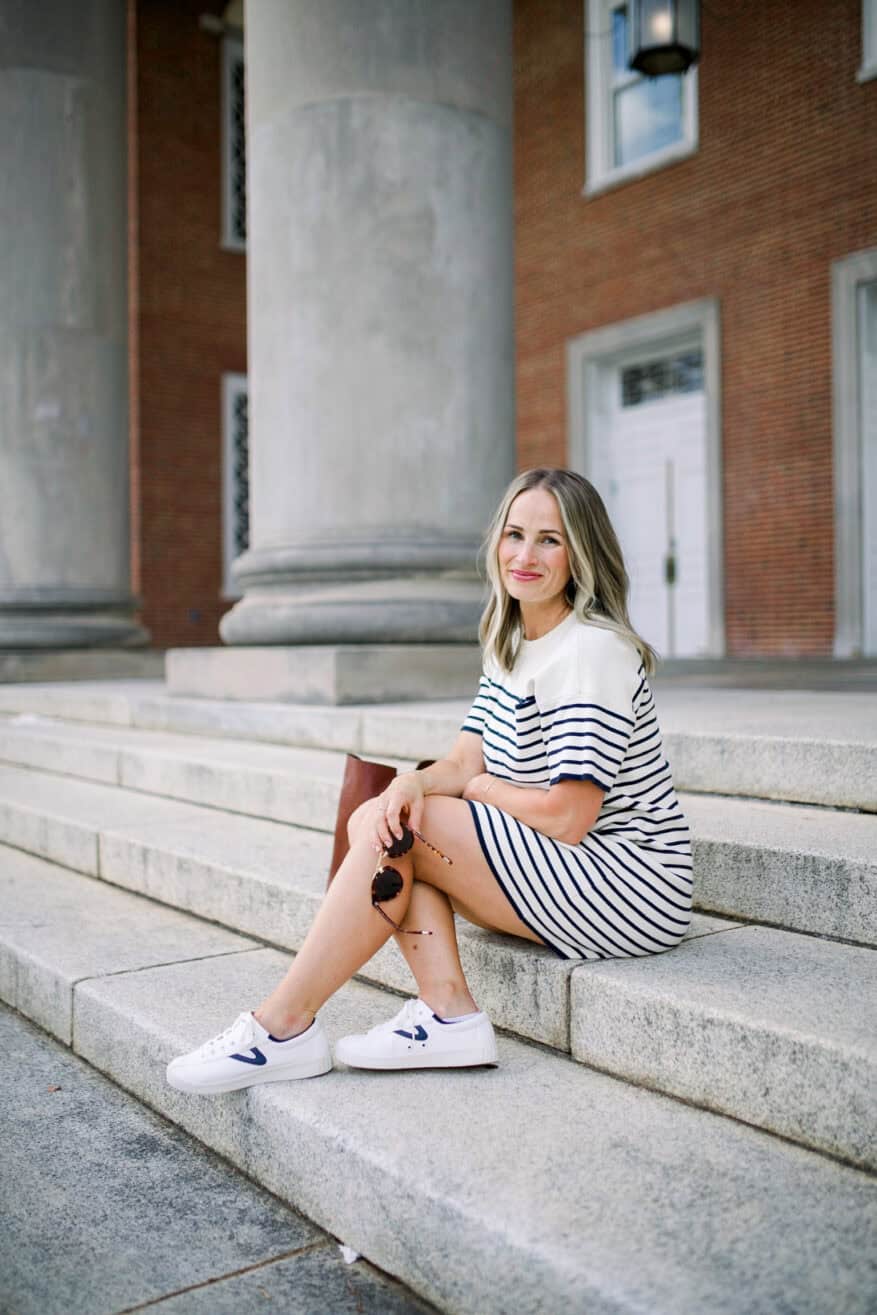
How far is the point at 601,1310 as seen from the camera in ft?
5.42

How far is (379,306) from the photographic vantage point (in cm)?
546

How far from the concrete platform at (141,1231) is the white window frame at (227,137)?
14.9 metres

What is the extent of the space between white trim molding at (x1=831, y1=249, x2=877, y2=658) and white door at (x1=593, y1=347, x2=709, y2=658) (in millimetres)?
1594

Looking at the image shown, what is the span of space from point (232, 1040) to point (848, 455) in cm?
917

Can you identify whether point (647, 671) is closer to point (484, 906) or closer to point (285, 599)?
point (484, 906)

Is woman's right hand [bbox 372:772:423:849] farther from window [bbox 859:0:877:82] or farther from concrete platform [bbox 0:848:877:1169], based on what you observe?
window [bbox 859:0:877:82]

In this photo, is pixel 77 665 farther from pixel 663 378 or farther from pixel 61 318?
pixel 663 378

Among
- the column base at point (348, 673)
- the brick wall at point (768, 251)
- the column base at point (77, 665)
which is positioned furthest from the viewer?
the brick wall at point (768, 251)

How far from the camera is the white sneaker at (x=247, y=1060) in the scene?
2422mm

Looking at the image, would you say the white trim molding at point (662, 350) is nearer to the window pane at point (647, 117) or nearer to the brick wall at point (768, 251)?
the brick wall at point (768, 251)

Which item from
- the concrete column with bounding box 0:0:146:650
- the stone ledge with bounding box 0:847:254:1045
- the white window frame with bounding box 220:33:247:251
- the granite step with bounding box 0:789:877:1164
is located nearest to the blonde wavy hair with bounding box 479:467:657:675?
the granite step with bounding box 0:789:877:1164

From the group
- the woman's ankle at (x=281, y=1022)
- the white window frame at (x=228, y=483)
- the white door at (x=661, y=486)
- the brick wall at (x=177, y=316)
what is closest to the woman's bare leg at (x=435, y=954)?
the woman's ankle at (x=281, y=1022)

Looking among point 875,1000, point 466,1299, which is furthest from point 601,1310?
point 875,1000

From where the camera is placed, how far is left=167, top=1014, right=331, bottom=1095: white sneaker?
7.95 feet
